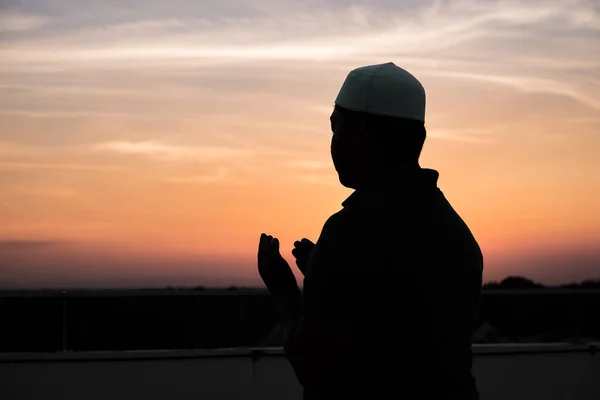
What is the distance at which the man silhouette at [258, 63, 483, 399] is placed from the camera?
2.37 m

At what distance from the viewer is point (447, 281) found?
8.16 ft

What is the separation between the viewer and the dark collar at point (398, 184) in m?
2.52

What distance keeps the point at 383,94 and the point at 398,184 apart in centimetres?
25

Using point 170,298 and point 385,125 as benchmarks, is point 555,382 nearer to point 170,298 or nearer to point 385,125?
point 170,298

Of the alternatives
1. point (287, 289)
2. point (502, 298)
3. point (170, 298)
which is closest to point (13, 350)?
point (170, 298)

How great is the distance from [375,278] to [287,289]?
1.20ft

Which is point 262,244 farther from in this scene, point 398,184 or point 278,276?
point 398,184

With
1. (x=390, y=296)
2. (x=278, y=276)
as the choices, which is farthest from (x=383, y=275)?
(x=278, y=276)

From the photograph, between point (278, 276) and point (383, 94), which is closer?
point (383, 94)

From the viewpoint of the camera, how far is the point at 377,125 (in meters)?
2.57

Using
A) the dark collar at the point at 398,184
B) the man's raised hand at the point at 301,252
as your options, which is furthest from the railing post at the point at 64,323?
the dark collar at the point at 398,184

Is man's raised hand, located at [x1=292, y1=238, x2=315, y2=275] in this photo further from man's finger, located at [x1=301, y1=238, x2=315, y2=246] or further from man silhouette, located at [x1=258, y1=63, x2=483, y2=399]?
man silhouette, located at [x1=258, y1=63, x2=483, y2=399]

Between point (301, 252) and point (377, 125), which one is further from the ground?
point (377, 125)

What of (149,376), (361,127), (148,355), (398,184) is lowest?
(149,376)
